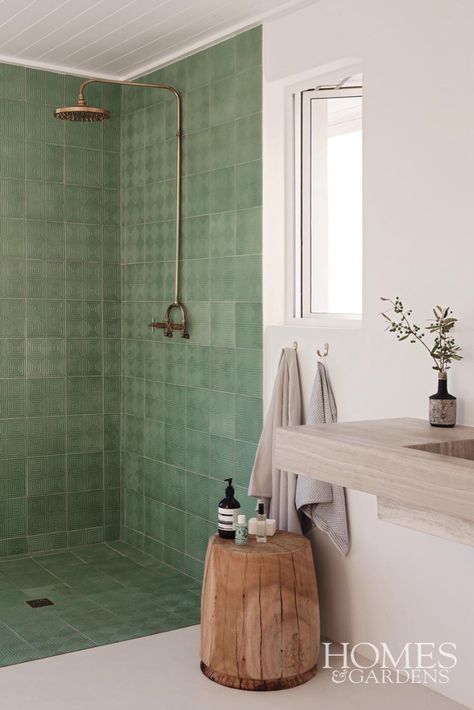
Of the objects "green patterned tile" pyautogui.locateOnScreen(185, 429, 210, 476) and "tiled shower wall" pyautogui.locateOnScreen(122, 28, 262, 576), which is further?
"green patterned tile" pyautogui.locateOnScreen(185, 429, 210, 476)

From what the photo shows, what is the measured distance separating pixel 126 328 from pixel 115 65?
53.1 inches

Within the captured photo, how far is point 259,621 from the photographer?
298 centimetres

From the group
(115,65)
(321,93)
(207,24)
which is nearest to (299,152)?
(321,93)

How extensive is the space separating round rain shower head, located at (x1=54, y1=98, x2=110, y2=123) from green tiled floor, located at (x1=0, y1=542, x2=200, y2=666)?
210 centimetres

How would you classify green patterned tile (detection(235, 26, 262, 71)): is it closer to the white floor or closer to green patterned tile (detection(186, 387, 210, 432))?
green patterned tile (detection(186, 387, 210, 432))

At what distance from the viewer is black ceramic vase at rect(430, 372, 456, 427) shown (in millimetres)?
2785

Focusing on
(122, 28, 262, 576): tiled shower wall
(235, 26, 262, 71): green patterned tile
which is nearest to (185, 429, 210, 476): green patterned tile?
(122, 28, 262, 576): tiled shower wall

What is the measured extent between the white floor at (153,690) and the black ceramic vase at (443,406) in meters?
0.94

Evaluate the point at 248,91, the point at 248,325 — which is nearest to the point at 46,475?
the point at 248,325

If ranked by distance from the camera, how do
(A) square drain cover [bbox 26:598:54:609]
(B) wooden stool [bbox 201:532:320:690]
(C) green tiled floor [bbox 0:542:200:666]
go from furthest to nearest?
(A) square drain cover [bbox 26:598:54:609] < (C) green tiled floor [bbox 0:542:200:666] < (B) wooden stool [bbox 201:532:320:690]

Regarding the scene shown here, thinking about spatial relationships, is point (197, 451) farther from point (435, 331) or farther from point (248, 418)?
point (435, 331)

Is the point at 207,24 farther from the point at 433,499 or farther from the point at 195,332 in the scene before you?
the point at 433,499

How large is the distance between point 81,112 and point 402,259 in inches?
61.6

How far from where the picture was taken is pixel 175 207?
169 inches
